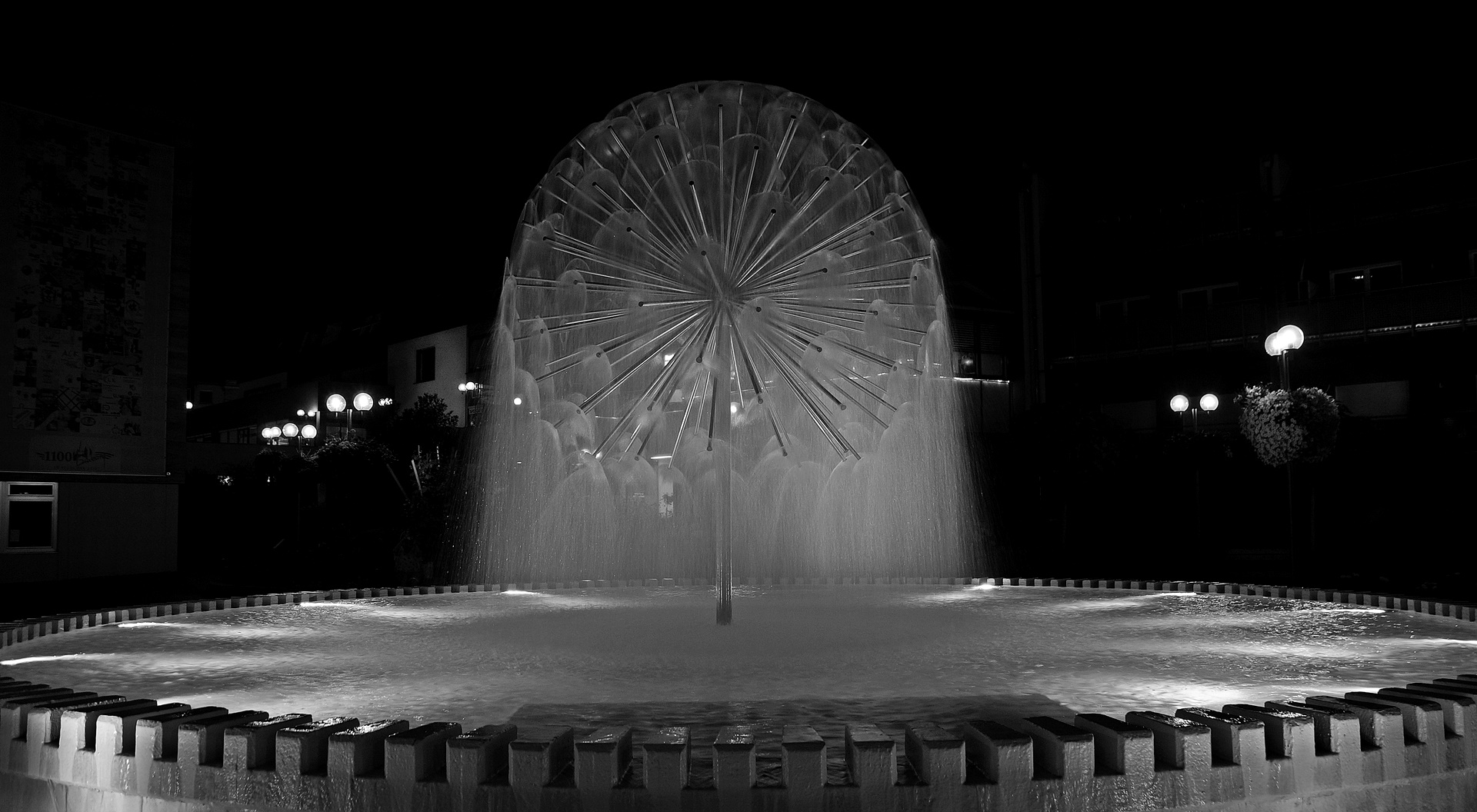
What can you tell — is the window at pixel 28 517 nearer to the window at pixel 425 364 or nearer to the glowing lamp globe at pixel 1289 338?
the window at pixel 425 364

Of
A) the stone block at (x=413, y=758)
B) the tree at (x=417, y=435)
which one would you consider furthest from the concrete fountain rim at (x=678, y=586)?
the tree at (x=417, y=435)

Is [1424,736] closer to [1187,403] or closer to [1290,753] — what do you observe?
[1290,753]

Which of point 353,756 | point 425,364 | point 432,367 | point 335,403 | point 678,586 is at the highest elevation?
point 425,364

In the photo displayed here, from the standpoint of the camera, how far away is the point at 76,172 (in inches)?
1180

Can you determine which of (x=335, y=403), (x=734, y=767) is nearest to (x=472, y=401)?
(x=335, y=403)

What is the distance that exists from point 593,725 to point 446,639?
4.93 meters

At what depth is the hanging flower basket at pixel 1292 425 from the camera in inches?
756

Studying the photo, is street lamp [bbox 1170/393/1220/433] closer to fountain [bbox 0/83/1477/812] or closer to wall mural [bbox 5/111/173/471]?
fountain [bbox 0/83/1477/812]

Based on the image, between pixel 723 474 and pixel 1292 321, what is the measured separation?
32.6 metres

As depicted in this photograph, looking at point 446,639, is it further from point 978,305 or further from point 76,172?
point 978,305

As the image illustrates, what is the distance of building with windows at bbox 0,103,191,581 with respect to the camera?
28891 mm

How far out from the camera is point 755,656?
973cm

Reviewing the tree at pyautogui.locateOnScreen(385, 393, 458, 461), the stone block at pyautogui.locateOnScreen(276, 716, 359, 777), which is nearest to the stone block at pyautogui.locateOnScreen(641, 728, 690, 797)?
the stone block at pyautogui.locateOnScreen(276, 716, 359, 777)

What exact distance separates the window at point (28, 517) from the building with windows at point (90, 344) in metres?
0.03
